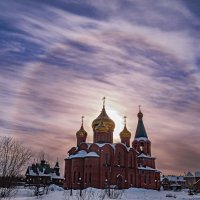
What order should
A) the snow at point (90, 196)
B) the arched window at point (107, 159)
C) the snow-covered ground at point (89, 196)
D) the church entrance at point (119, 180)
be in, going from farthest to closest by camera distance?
the church entrance at point (119, 180) → the arched window at point (107, 159) → the snow at point (90, 196) → the snow-covered ground at point (89, 196)

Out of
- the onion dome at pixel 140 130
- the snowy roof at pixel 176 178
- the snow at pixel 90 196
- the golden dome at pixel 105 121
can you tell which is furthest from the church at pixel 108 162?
the snowy roof at pixel 176 178

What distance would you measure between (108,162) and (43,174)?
27.4 meters

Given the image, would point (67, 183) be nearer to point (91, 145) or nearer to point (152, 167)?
point (91, 145)

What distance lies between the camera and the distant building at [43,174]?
72.2 meters

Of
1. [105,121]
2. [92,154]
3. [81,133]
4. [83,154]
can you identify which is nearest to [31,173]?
[81,133]

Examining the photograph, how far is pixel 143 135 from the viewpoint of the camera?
6512cm

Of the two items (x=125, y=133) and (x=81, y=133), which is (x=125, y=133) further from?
(x=81, y=133)

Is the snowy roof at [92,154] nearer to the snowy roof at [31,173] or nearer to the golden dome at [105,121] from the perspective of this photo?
the golden dome at [105,121]

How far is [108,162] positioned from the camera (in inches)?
2127

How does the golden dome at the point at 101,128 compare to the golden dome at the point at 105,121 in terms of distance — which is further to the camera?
the golden dome at the point at 105,121

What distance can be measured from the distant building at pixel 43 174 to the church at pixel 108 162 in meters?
16.7

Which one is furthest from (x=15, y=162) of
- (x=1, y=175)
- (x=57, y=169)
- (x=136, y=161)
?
(x=57, y=169)

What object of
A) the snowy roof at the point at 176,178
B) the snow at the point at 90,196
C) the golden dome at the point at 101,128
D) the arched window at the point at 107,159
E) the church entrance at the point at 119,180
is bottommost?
the snow at the point at 90,196

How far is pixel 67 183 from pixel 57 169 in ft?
83.7
